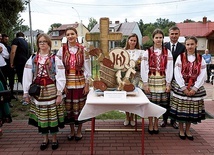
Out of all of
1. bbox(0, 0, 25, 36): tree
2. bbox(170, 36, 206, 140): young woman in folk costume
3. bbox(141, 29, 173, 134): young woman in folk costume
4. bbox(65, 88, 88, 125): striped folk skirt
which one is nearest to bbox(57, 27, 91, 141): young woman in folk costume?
bbox(65, 88, 88, 125): striped folk skirt

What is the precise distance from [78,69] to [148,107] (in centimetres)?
112

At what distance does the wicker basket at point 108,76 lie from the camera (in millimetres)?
3143

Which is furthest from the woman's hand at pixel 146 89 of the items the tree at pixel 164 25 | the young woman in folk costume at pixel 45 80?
the tree at pixel 164 25

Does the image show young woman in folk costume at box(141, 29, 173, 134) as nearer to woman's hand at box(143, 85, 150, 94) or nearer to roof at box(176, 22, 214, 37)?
woman's hand at box(143, 85, 150, 94)

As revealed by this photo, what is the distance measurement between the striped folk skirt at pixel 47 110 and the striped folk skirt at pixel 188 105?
1.74 metres

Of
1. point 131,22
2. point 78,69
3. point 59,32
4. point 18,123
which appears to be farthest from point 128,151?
point 59,32

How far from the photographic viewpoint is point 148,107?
289 cm

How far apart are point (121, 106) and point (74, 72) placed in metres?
0.86

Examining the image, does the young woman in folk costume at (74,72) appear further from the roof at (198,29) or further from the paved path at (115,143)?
the roof at (198,29)

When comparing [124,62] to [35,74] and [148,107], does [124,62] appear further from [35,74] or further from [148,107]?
[35,74]

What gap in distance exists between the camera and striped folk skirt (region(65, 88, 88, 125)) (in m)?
3.33

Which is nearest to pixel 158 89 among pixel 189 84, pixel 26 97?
pixel 189 84

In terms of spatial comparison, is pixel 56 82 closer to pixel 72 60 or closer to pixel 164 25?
pixel 72 60

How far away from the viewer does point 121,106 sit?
9.53 ft
